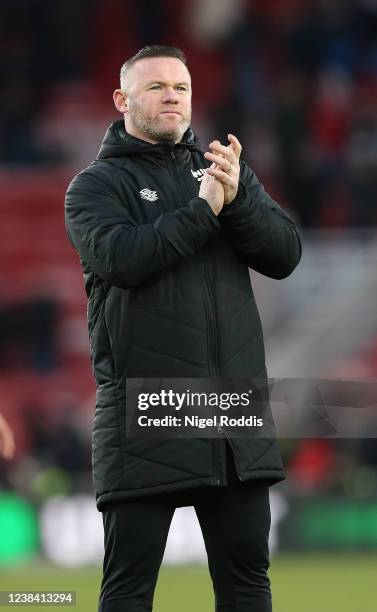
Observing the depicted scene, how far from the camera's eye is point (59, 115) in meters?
17.1

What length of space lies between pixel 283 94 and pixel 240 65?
3.96 ft

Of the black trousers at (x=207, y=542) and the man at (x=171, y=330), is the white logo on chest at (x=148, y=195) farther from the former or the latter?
the black trousers at (x=207, y=542)

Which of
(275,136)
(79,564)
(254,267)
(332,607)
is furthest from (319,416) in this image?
(275,136)

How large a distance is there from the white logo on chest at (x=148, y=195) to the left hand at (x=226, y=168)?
7.9 inches

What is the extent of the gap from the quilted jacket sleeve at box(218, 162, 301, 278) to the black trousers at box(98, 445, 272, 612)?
62cm

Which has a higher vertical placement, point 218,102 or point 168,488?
point 218,102

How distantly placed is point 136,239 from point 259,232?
39 cm

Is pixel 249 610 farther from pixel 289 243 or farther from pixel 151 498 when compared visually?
pixel 289 243

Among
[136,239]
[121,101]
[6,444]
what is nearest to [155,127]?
[121,101]

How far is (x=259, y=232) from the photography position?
4.87 m

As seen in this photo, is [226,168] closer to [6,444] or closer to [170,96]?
[170,96]

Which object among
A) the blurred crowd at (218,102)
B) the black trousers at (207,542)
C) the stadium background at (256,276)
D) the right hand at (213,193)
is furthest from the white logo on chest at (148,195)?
the blurred crowd at (218,102)

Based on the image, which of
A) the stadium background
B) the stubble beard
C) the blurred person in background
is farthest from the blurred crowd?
the stubble beard

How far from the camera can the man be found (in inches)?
Result: 187
